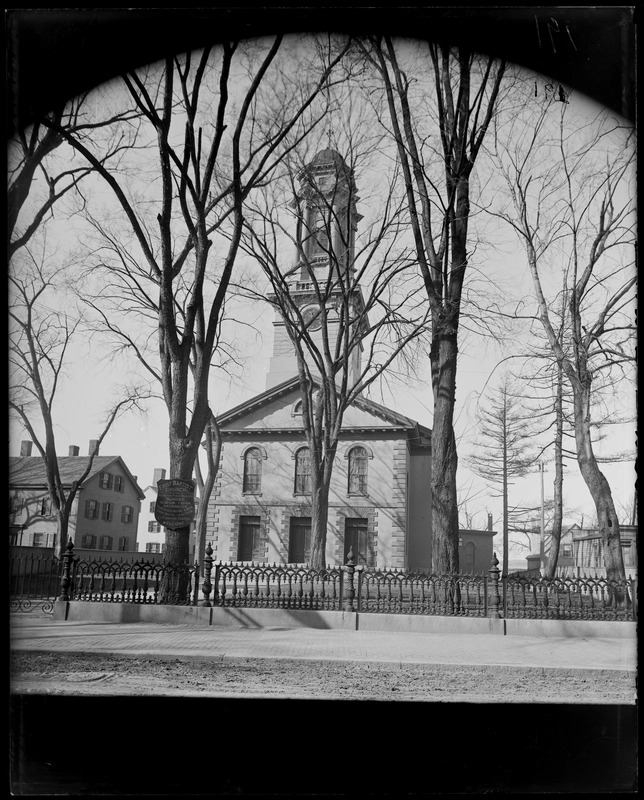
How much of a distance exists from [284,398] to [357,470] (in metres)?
4.81

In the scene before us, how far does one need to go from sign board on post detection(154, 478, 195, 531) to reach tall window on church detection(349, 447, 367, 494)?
18.6 m

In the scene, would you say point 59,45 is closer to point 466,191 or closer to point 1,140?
point 1,140

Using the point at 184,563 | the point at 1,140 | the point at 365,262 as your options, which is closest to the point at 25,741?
the point at 1,140

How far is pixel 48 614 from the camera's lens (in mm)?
11055

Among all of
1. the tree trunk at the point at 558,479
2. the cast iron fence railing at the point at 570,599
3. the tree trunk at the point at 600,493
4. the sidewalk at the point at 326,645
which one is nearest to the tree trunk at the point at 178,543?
Answer: the sidewalk at the point at 326,645

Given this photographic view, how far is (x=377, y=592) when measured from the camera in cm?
1102

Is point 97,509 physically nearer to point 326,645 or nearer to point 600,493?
point 326,645

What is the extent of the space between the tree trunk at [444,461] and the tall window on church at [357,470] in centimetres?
1697

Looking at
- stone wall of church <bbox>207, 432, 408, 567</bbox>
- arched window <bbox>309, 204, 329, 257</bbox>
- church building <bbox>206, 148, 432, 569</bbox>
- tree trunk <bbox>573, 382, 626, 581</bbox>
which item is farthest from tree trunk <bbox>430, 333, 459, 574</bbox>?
stone wall of church <bbox>207, 432, 408, 567</bbox>

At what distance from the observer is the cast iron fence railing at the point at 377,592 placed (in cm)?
1063

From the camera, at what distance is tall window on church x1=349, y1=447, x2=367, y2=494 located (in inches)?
1157

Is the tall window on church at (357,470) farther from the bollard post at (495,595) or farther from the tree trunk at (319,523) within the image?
the bollard post at (495,595)

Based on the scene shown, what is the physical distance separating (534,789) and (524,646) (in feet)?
14.2

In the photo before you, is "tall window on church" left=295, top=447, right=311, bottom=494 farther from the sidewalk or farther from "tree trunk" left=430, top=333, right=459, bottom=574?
the sidewalk
